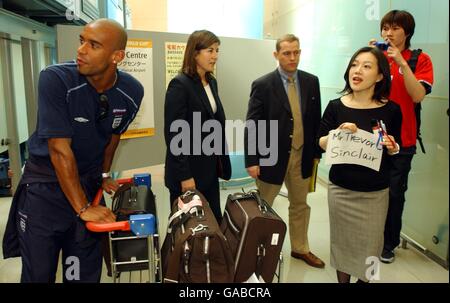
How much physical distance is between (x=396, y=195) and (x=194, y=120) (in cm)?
150

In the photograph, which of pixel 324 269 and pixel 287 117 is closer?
pixel 287 117

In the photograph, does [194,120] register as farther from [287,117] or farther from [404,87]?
[404,87]

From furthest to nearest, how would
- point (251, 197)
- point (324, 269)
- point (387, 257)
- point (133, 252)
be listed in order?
point (387, 257) → point (324, 269) → point (251, 197) → point (133, 252)

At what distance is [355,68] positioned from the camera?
5.86 feet

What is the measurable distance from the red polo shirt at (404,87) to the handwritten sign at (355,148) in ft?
2.44

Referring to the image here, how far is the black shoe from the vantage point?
8.52ft

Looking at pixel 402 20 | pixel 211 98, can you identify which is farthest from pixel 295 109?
pixel 402 20

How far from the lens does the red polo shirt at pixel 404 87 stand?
2.23 m

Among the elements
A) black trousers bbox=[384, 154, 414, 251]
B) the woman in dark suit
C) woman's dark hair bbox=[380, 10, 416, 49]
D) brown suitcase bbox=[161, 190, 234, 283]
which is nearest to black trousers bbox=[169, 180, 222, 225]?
the woman in dark suit

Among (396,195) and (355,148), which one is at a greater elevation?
(355,148)

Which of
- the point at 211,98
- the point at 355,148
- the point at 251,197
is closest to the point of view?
the point at 355,148

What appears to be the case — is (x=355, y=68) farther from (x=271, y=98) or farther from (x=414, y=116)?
(x=414, y=116)

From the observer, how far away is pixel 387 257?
8.56ft
